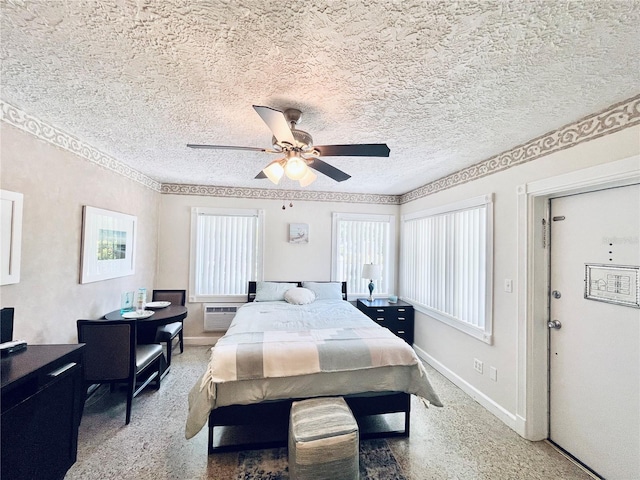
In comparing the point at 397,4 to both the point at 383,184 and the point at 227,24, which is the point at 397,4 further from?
the point at 383,184

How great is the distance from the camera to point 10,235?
6.23 ft

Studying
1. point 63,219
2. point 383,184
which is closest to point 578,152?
point 383,184

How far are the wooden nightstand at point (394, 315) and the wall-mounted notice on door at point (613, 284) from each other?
234 cm

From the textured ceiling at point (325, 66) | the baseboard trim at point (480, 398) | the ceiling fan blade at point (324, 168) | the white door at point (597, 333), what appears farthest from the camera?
the baseboard trim at point (480, 398)

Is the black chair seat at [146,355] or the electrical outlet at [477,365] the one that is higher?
the black chair seat at [146,355]

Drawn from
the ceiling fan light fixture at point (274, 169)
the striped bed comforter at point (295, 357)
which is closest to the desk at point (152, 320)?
the striped bed comforter at point (295, 357)

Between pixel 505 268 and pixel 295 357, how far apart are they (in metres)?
2.06

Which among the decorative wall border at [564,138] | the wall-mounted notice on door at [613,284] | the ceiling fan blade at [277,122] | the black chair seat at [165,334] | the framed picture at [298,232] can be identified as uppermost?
the decorative wall border at [564,138]

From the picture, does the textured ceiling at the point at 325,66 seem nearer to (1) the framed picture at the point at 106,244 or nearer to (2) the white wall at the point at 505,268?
(2) the white wall at the point at 505,268

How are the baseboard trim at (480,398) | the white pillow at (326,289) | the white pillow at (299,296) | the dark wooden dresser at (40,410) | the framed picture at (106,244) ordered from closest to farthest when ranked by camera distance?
the dark wooden dresser at (40,410)
the baseboard trim at (480,398)
the framed picture at (106,244)
the white pillow at (299,296)
the white pillow at (326,289)

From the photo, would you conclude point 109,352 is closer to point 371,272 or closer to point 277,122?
point 277,122

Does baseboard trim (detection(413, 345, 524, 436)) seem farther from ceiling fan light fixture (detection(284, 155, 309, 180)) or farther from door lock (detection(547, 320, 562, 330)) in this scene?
ceiling fan light fixture (detection(284, 155, 309, 180))

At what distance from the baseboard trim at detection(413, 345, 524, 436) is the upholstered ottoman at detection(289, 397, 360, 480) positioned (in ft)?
5.18

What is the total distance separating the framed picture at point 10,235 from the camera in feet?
6.08
